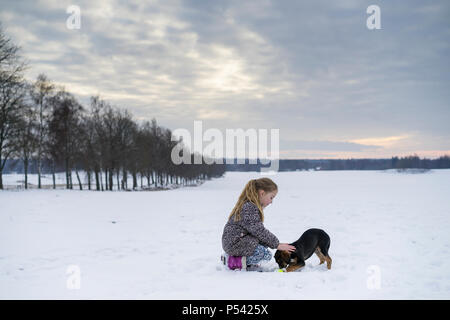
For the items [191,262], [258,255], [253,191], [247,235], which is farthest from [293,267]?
[191,262]

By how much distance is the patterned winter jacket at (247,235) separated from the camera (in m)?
5.45

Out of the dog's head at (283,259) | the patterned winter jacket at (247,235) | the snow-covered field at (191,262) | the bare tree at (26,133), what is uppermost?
the bare tree at (26,133)

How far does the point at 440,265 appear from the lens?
644cm

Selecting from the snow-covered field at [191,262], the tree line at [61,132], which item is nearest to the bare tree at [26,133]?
the tree line at [61,132]

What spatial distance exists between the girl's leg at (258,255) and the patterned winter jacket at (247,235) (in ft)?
0.34

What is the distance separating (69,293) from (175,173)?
191ft

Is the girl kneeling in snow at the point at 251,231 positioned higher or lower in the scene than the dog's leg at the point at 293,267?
higher

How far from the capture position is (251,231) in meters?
5.47

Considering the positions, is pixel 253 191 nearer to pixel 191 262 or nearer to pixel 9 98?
pixel 191 262

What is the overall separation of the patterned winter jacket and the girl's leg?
0.10 metres

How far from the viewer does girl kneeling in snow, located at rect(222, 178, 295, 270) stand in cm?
545

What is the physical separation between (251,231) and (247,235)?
176mm

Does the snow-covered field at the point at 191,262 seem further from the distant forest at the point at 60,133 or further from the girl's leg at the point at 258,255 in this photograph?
the distant forest at the point at 60,133

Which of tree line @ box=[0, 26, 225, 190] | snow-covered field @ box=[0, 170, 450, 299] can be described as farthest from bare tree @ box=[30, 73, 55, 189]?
snow-covered field @ box=[0, 170, 450, 299]
